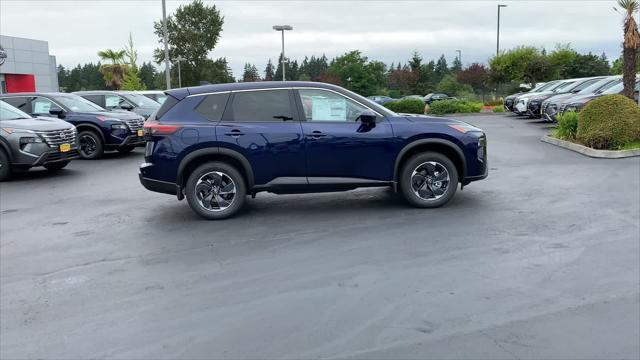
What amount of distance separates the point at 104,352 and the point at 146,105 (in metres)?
15.4

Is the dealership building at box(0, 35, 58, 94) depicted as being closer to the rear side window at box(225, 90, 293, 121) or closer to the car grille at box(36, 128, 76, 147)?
the car grille at box(36, 128, 76, 147)

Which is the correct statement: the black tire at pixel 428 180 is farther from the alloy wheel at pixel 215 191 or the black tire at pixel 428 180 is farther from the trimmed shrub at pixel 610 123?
the trimmed shrub at pixel 610 123

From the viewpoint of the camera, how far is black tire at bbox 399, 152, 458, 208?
777cm

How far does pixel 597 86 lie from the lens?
20.1 metres

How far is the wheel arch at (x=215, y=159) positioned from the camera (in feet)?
24.6

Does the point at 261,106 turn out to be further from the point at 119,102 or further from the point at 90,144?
the point at 119,102

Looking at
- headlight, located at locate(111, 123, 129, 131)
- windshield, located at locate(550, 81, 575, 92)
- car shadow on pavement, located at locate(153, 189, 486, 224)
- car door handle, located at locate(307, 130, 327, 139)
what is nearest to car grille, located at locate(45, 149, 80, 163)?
headlight, located at locate(111, 123, 129, 131)

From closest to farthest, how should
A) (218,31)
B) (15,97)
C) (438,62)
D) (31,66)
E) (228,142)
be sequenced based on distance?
(228,142) < (15,97) < (31,66) < (218,31) < (438,62)

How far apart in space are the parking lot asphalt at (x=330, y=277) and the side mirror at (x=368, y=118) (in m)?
1.19

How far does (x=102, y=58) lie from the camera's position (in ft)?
138

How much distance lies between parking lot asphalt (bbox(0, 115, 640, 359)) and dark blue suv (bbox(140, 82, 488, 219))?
418 mm

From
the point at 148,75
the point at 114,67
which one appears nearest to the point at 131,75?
the point at 114,67

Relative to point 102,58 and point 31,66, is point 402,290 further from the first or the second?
point 31,66

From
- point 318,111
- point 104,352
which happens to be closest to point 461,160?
point 318,111
